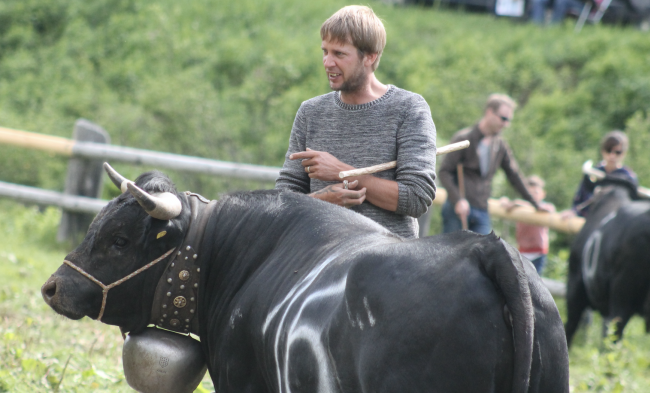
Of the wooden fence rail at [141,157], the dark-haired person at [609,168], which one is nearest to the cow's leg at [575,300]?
the dark-haired person at [609,168]

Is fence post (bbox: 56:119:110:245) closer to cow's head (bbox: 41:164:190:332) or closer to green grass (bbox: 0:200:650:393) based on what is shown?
green grass (bbox: 0:200:650:393)

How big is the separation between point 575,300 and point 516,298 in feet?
16.4

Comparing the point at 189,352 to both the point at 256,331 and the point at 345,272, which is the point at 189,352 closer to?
the point at 256,331

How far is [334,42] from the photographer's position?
118 inches

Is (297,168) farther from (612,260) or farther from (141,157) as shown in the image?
(141,157)

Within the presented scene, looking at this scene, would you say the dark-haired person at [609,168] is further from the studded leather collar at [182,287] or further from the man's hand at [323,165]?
the studded leather collar at [182,287]

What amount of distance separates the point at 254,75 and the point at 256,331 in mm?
9797

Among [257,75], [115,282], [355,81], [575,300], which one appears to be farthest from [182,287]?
[257,75]

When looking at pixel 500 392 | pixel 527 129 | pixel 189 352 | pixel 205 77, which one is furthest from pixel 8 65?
pixel 500 392

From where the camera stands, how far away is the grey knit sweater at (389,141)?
117 inches

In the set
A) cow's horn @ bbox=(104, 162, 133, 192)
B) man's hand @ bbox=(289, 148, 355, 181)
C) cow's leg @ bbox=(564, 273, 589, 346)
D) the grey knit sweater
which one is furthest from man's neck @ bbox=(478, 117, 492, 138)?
cow's horn @ bbox=(104, 162, 133, 192)

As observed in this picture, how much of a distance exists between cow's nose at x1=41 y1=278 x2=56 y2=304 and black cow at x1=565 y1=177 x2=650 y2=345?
4.60 metres

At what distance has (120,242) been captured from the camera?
2.98 meters

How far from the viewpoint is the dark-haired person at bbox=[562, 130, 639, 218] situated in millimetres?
6920
